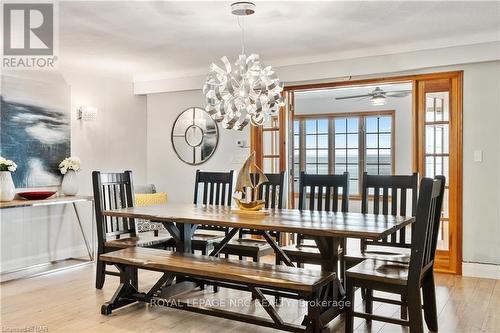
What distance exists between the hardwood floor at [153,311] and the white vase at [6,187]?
82cm

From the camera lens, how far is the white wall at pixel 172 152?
5949 mm

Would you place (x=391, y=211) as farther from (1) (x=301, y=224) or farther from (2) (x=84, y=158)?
(2) (x=84, y=158)

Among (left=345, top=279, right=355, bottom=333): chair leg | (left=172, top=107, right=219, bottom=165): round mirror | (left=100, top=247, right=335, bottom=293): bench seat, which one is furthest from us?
(left=172, top=107, right=219, bottom=165): round mirror

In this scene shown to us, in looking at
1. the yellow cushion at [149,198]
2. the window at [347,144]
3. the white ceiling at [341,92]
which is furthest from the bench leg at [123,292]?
the window at [347,144]

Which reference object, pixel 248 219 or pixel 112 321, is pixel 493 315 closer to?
pixel 248 219

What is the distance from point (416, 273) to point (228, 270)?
1103 mm

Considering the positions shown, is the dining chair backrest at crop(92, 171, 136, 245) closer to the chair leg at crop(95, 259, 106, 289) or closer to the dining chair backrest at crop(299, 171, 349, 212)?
the chair leg at crop(95, 259, 106, 289)

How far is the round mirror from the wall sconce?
1.18 m

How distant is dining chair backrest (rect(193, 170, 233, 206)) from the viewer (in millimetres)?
4355

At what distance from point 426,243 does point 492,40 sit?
2736 millimetres

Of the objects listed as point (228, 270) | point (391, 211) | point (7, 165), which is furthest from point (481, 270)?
point (7, 165)

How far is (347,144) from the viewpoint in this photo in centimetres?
872

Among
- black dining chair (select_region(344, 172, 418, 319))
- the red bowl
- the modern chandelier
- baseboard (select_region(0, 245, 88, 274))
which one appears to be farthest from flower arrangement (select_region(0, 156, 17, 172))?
black dining chair (select_region(344, 172, 418, 319))

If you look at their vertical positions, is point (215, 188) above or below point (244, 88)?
below
